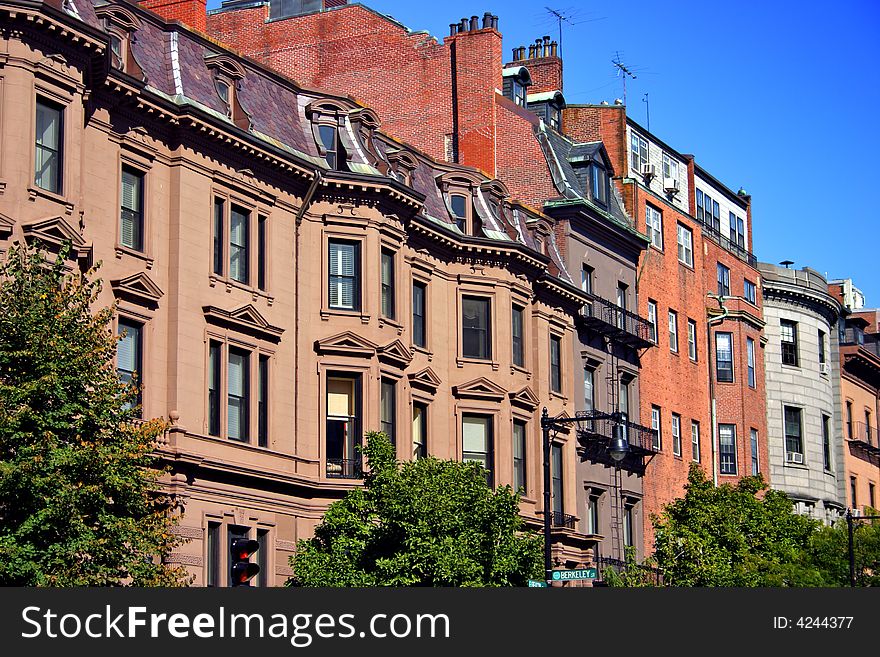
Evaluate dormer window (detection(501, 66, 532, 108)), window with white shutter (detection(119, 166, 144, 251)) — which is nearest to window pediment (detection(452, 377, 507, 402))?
window with white shutter (detection(119, 166, 144, 251))

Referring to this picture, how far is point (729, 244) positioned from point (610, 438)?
19966mm

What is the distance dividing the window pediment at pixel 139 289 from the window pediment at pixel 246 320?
1.80 m

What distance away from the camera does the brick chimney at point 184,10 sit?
50406mm

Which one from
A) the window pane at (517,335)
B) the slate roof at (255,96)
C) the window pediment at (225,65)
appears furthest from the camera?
the window pane at (517,335)

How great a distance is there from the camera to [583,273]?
208ft

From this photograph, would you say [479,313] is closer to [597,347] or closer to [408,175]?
[408,175]

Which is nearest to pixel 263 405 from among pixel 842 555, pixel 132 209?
pixel 132 209

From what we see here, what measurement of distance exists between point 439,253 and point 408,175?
2.65 metres

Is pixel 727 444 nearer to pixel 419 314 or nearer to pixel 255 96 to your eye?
pixel 419 314

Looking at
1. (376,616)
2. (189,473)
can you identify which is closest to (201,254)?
(189,473)

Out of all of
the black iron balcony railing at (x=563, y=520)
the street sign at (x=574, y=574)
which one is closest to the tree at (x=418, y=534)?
the street sign at (x=574, y=574)

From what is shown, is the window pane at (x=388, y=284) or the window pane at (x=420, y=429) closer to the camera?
the window pane at (x=388, y=284)

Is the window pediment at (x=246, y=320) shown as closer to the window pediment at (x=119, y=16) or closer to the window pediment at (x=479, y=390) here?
the window pediment at (x=119, y=16)

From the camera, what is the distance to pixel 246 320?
4475 cm
